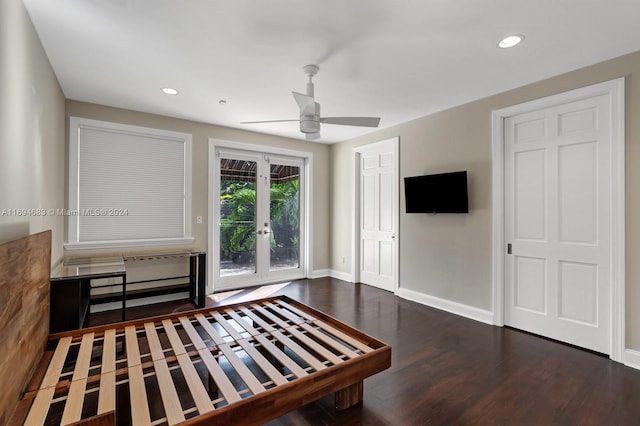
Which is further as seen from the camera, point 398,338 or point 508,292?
point 508,292

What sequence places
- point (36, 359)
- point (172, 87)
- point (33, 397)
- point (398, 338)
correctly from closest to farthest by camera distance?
point (33, 397) → point (36, 359) → point (398, 338) → point (172, 87)

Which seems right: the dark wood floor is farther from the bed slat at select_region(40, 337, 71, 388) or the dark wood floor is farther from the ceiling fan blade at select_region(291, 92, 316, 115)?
the ceiling fan blade at select_region(291, 92, 316, 115)

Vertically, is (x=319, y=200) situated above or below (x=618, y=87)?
below

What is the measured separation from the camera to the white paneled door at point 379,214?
15.9 feet

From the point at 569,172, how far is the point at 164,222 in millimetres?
4819

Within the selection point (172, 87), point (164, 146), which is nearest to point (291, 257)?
point (164, 146)

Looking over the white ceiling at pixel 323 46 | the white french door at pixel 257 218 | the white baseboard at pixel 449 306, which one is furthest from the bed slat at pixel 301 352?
the white french door at pixel 257 218

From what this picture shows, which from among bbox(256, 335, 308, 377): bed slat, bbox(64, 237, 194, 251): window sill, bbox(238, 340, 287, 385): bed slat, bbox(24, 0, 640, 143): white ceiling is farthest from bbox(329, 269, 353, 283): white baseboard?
bbox(238, 340, 287, 385): bed slat

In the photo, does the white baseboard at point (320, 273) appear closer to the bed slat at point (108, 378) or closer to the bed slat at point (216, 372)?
the bed slat at point (216, 372)

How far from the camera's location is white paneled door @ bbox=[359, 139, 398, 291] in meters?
4.86

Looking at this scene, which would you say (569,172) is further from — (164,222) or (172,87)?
(164,222)

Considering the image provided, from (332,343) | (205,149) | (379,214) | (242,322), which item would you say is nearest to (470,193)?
(379,214)

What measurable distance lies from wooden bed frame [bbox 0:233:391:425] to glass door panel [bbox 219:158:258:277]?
→ 2.41m

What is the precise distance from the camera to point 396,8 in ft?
6.74
